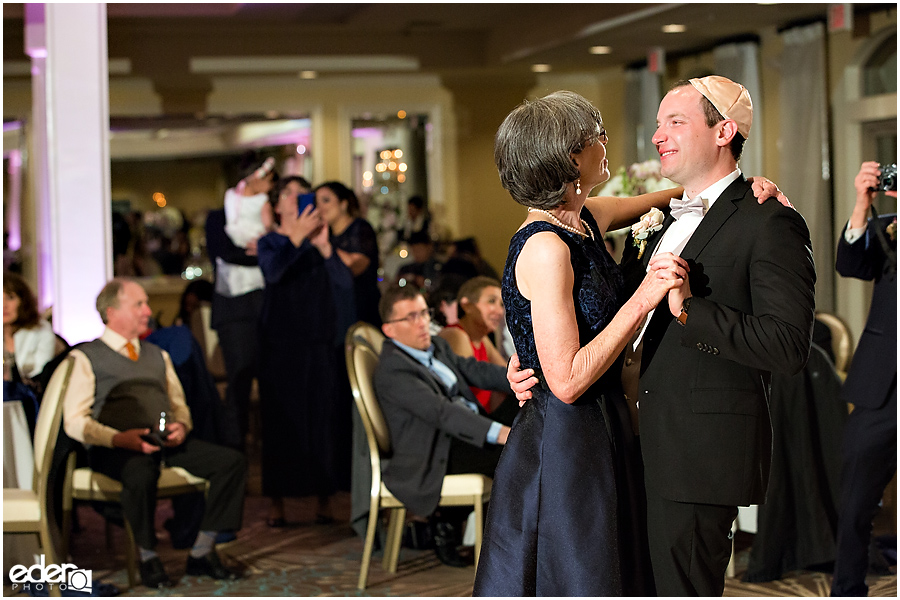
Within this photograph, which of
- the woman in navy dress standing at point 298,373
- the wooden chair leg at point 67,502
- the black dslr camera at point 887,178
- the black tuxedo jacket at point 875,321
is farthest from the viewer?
the woman in navy dress standing at point 298,373

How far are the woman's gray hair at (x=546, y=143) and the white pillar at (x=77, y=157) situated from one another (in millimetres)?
2978

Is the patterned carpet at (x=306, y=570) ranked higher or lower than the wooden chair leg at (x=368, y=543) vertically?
lower

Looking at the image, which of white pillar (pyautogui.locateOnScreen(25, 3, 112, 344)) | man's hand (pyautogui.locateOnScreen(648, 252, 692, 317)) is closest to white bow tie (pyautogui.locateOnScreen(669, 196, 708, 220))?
man's hand (pyautogui.locateOnScreen(648, 252, 692, 317))

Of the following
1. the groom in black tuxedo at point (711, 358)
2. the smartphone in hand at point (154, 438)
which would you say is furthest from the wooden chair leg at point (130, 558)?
the groom in black tuxedo at point (711, 358)

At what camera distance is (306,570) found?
423 cm

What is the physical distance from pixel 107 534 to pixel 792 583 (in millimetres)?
2932

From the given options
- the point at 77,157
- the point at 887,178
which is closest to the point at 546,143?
the point at 887,178

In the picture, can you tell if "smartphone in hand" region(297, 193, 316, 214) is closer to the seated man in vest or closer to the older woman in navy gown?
the seated man in vest

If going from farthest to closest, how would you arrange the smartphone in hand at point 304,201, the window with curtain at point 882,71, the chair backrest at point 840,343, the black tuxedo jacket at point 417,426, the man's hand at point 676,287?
the window with curtain at point 882,71 → the smartphone in hand at point 304,201 → the chair backrest at point 840,343 → the black tuxedo jacket at point 417,426 → the man's hand at point 676,287

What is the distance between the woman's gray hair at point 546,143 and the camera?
194cm

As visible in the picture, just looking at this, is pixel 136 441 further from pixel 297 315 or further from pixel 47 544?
pixel 297 315

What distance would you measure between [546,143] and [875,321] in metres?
2.25

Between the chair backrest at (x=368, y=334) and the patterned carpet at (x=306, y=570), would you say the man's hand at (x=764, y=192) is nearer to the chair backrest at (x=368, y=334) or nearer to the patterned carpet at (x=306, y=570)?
the patterned carpet at (x=306, y=570)

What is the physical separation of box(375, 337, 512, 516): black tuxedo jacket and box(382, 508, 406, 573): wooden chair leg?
18 centimetres
